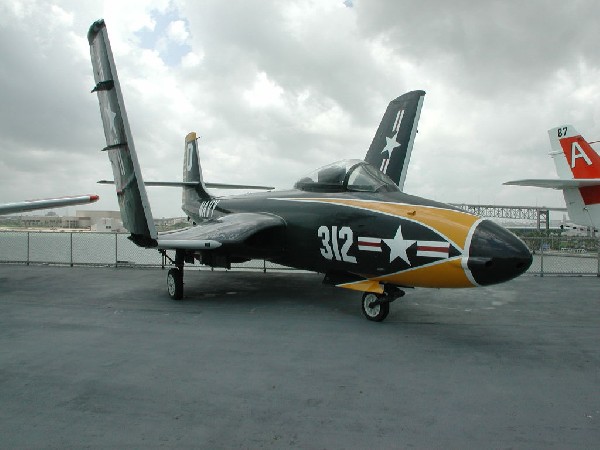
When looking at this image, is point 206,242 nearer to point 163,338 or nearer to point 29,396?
point 163,338

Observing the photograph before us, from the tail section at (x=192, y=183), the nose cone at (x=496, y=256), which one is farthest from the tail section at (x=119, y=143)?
the nose cone at (x=496, y=256)

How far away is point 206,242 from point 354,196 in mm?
3048

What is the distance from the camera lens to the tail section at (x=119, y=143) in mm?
7902

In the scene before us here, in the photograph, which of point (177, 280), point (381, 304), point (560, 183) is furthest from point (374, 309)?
point (560, 183)

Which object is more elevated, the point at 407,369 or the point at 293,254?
the point at 293,254

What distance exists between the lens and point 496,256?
5195mm

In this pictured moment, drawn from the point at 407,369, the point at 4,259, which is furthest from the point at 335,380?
the point at 4,259

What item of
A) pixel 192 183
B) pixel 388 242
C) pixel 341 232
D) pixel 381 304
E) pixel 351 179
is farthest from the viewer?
pixel 192 183

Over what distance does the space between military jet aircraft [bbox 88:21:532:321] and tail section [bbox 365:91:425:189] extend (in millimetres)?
4489

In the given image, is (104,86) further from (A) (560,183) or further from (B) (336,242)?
(A) (560,183)

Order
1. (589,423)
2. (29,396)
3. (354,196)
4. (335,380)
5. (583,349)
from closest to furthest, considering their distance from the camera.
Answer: (589,423) → (29,396) → (335,380) → (583,349) → (354,196)

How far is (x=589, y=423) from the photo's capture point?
129 inches

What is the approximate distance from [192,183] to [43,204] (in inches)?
190

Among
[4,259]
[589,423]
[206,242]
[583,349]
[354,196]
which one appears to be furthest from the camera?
[4,259]
